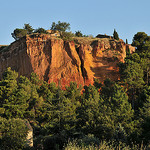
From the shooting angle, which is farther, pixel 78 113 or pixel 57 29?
pixel 57 29

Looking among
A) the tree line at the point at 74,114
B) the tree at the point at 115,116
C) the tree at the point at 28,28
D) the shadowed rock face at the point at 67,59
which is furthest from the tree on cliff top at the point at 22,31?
the tree at the point at 115,116

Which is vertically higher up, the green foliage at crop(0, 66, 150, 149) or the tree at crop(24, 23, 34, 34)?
the tree at crop(24, 23, 34, 34)

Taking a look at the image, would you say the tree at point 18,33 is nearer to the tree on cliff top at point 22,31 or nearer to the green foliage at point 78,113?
the tree on cliff top at point 22,31

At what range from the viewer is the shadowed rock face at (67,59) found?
43938 millimetres

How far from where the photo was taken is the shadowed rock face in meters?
43.9

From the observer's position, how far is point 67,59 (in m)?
45.0

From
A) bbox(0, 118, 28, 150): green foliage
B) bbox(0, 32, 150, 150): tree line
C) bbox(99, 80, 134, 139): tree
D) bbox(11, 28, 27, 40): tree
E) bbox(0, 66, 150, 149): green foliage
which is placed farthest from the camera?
bbox(11, 28, 27, 40): tree

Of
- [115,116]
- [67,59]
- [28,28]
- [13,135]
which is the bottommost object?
[13,135]

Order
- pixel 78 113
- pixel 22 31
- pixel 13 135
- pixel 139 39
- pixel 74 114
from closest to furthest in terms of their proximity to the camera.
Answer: pixel 13 135, pixel 74 114, pixel 78 113, pixel 139 39, pixel 22 31

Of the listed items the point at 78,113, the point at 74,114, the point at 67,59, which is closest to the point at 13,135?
the point at 74,114

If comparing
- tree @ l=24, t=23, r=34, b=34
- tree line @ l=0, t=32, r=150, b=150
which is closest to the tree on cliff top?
tree @ l=24, t=23, r=34, b=34

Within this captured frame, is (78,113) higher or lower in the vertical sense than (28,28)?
lower

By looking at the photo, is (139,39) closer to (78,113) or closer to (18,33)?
(18,33)

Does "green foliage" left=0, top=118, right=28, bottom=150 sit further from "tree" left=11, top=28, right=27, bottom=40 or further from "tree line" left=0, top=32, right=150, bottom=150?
"tree" left=11, top=28, right=27, bottom=40
